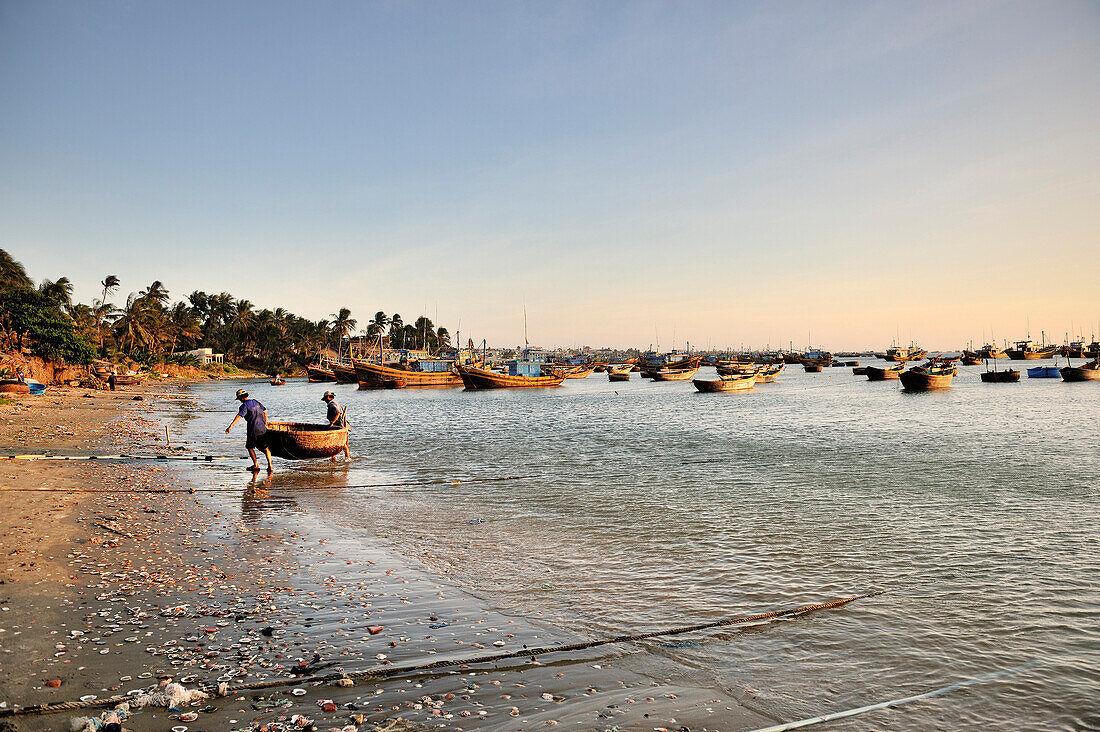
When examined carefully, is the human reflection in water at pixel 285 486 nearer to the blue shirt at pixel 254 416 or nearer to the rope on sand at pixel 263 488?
the rope on sand at pixel 263 488

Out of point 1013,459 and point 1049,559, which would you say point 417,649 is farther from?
point 1013,459

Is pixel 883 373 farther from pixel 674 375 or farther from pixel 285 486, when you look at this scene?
pixel 285 486

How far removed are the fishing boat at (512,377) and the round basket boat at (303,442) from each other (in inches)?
2194

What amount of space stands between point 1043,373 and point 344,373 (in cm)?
9503

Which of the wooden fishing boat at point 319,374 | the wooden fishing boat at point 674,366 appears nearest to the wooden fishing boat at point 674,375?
the wooden fishing boat at point 674,366

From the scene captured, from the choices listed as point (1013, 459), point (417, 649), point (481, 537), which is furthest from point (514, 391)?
point (417, 649)

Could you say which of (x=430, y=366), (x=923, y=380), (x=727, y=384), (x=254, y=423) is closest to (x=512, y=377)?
(x=430, y=366)

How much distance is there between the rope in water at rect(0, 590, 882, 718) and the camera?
471cm

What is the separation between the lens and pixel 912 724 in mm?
5305

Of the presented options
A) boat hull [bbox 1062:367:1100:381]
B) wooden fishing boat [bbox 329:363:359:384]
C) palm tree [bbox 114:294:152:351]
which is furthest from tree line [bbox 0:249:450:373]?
boat hull [bbox 1062:367:1100:381]

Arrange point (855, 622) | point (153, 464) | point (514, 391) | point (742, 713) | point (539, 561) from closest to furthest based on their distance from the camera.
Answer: point (742, 713)
point (855, 622)
point (539, 561)
point (153, 464)
point (514, 391)

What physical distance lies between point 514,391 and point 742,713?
74692 millimetres

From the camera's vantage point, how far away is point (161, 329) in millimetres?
95125

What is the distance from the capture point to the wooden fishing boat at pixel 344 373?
90125mm
